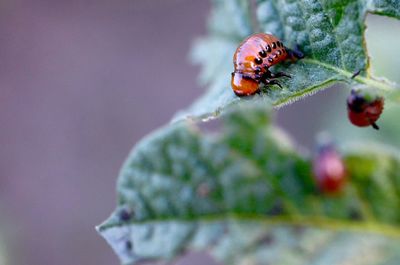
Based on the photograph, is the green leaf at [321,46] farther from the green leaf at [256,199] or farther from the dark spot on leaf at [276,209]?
the dark spot on leaf at [276,209]

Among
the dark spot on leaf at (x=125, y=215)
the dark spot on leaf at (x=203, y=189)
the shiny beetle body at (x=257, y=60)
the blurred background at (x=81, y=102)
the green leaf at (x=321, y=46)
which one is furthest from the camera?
the blurred background at (x=81, y=102)

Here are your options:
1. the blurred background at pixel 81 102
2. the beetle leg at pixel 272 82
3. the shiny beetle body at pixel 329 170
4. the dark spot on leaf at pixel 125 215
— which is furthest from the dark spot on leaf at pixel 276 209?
the blurred background at pixel 81 102

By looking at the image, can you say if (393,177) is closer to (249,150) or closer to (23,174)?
(249,150)

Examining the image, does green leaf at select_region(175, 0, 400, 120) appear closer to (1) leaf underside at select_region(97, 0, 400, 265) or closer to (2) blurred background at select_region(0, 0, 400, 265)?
(1) leaf underside at select_region(97, 0, 400, 265)

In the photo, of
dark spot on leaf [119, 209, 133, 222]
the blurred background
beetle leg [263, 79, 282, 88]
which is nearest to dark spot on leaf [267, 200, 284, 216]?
dark spot on leaf [119, 209, 133, 222]

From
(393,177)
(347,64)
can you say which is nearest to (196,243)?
(393,177)

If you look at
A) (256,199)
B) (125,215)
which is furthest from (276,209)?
(125,215)
